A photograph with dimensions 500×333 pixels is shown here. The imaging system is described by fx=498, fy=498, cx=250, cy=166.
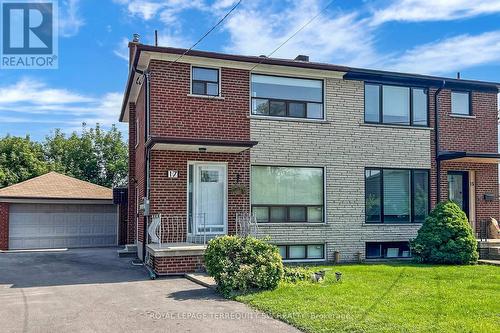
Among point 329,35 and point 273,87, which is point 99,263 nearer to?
point 273,87

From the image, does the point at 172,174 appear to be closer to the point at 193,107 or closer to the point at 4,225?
the point at 193,107

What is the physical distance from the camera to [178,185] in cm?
1376

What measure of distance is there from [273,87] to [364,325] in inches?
364

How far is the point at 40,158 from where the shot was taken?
3703cm

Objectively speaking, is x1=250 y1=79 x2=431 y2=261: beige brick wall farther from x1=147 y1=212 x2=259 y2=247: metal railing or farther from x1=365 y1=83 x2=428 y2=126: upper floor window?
x1=147 y1=212 x2=259 y2=247: metal railing

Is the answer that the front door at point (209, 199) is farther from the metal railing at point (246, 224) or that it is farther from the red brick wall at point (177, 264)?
the red brick wall at point (177, 264)

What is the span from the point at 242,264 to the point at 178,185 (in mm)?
4390

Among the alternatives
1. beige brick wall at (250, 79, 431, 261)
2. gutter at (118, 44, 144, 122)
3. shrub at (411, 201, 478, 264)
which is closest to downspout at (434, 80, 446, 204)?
beige brick wall at (250, 79, 431, 261)

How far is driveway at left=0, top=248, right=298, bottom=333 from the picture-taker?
24.2 ft

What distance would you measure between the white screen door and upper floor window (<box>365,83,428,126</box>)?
5247 mm

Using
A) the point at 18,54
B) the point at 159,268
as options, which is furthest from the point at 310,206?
the point at 18,54

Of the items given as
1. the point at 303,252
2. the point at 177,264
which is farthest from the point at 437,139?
the point at 177,264

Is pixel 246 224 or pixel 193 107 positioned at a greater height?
pixel 193 107

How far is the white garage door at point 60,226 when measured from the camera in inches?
862
